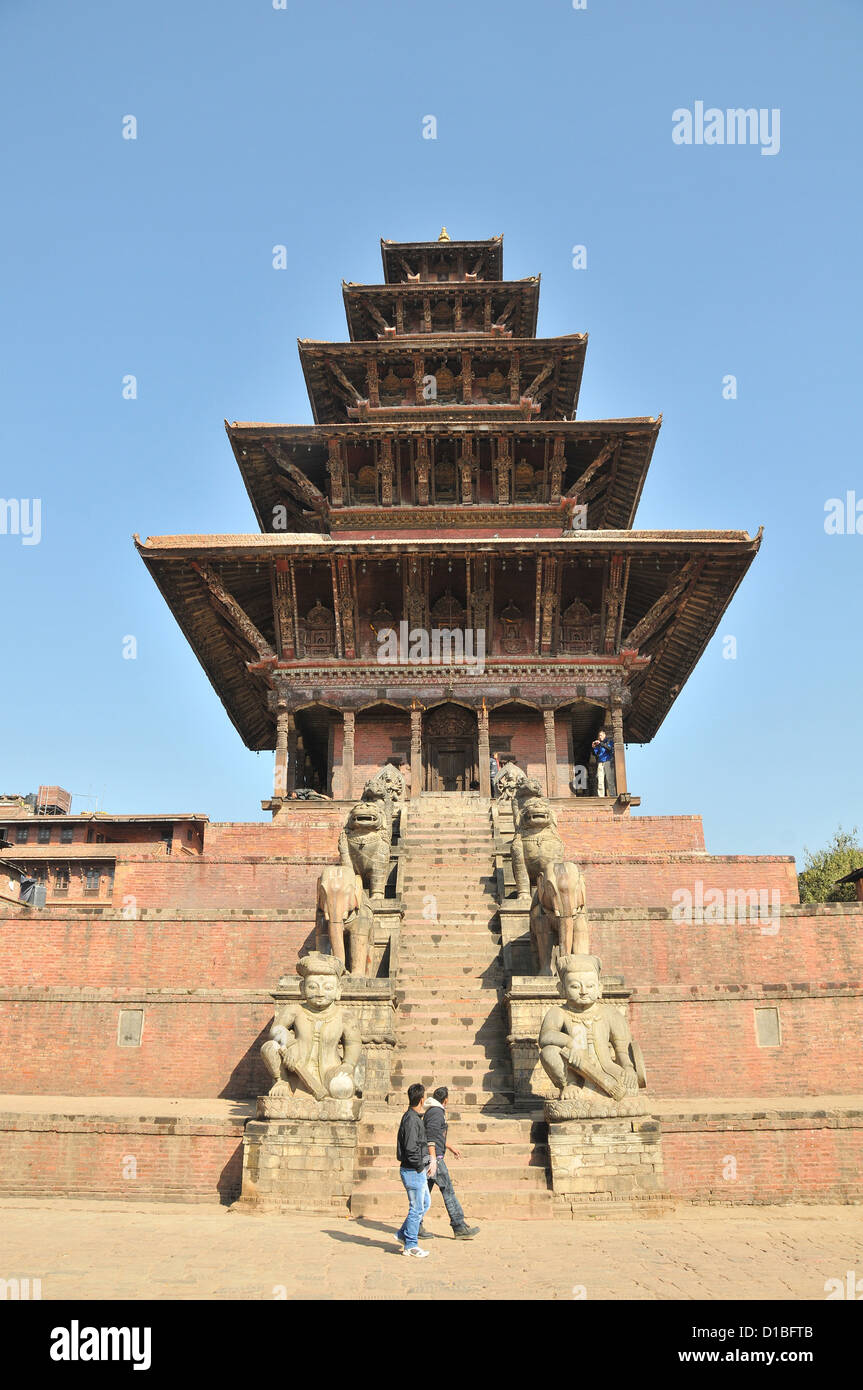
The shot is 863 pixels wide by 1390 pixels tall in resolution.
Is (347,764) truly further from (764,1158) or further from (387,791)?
(764,1158)

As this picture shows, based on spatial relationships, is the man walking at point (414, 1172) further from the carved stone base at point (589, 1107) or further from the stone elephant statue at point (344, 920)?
the stone elephant statue at point (344, 920)

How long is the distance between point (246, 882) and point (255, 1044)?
4999mm

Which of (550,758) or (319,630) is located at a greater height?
(319,630)

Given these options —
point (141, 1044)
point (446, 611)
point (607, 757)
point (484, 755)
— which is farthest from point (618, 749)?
point (141, 1044)

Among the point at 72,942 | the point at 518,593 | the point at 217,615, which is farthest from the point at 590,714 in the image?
the point at 72,942

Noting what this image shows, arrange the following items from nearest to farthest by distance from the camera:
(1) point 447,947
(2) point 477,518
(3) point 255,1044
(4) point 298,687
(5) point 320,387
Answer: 1. (3) point 255,1044
2. (1) point 447,947
3. (4) point 298,687
4. (2) point 477,518
5. (5) point 320,387

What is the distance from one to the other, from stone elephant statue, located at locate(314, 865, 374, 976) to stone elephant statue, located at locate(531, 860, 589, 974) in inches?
87.2

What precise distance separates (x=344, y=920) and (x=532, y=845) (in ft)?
10.8

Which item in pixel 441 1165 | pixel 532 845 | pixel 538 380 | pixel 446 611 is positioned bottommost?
pixel 441 1165

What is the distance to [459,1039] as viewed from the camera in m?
11.6

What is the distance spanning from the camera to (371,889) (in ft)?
47.1

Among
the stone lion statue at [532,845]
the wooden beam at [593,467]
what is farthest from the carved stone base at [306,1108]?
the wooden beam at [593,467]
